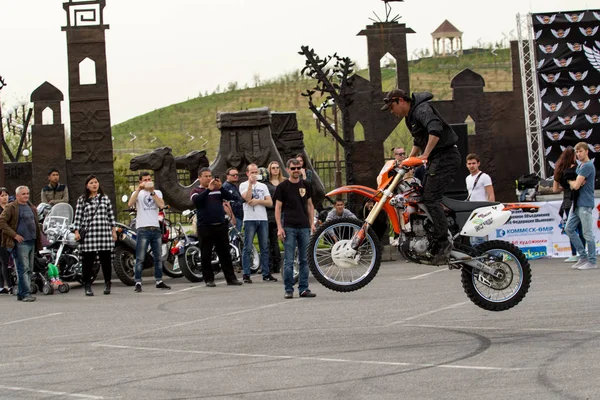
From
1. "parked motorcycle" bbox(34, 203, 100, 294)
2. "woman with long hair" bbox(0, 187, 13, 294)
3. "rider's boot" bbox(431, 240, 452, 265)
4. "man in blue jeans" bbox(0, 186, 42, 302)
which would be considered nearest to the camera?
"rider's boot" bbox(431, 240, 452, 265)

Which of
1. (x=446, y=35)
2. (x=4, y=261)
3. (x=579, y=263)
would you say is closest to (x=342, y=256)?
A: (x=579, y=263)

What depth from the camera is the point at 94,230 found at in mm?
16922

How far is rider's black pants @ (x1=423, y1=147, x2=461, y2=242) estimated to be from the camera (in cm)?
1075

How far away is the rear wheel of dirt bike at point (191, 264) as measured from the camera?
734 inches

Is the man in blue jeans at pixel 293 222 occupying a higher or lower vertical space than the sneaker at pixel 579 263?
higher

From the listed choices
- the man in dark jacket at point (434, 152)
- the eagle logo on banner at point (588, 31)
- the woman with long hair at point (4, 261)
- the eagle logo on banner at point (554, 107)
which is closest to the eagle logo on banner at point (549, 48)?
the eagle logo on banner at point (588, 31)

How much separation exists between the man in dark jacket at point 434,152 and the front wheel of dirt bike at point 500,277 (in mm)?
442

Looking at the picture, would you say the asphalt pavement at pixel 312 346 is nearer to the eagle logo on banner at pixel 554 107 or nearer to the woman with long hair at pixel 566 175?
the woman with long hair at pixel 566 175

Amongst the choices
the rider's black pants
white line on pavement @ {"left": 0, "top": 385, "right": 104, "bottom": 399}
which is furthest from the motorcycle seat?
white line on pavement @ {"left": 0, "top": 385, "right": 104, "bottom": 399}

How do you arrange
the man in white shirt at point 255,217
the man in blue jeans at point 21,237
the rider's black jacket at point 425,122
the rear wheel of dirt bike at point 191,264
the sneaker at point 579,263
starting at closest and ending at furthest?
1. the rider's black jacket at point 425,122
2. the man in blue jeans at point 21,237
3. the man in white shirt at point 255,217
4. the sneaker at point 579,263
5. the rear wheel of dirt bike at point 191,264

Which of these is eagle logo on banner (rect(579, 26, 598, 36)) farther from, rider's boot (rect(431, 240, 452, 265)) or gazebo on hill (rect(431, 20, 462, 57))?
gazebo on hill (rect(431, 20, 462, 57))

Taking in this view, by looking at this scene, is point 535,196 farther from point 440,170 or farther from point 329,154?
point 329,154

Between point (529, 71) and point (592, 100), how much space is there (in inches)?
65.5

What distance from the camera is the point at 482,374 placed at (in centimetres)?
816
